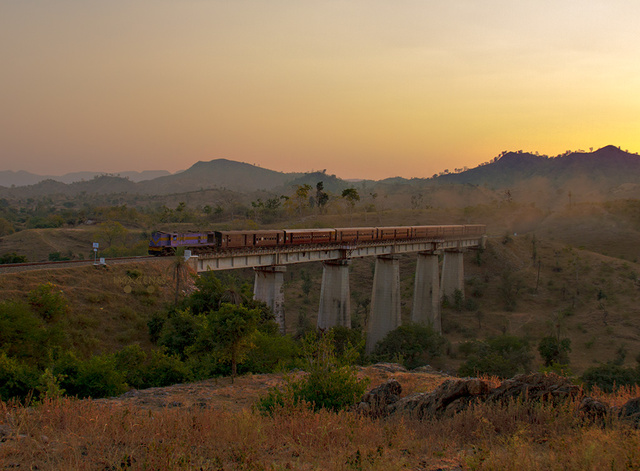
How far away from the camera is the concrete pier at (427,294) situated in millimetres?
59344

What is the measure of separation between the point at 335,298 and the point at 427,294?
→ 1920 cm

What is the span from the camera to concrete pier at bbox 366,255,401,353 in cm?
5078

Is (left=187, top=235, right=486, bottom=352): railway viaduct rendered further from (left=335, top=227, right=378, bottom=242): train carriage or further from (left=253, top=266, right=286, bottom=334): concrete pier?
(left=335, top=227, right=378, bottom=242): train carriage

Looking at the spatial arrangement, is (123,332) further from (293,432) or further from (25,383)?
(293,432)

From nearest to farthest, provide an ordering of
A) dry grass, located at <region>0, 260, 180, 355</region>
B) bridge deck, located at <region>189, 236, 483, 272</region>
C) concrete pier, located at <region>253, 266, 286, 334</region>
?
dry grass, located at <region>0, 260, 180, 355</region> → bridge deck, located at <region>189, 236, 483, 272</region> → concrete pier, located at <region>253, 266, 286, 334</region>

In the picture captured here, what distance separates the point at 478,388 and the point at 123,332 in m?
26.3

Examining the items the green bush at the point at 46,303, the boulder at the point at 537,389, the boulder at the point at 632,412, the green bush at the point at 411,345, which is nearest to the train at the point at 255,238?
the green bush at the point at 46,303

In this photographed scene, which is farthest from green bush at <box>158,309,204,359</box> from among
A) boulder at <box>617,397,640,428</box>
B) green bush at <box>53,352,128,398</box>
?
boulder at <box>617,397,640,428</box>

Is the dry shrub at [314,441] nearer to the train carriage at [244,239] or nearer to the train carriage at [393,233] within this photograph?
the train carriage at [244,239]

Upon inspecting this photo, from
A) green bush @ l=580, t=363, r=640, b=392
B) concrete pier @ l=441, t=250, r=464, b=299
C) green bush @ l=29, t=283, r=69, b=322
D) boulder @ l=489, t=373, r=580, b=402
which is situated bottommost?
green bush @ l=580, t=363, r=640, b=392

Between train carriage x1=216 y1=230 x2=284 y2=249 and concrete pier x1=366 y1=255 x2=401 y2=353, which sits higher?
train carriage x1=216 y1=230 x2=284 y2=249

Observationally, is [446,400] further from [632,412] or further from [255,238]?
[255,238]

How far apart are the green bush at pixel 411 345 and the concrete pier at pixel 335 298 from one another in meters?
4.57

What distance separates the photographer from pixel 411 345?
146 ft
